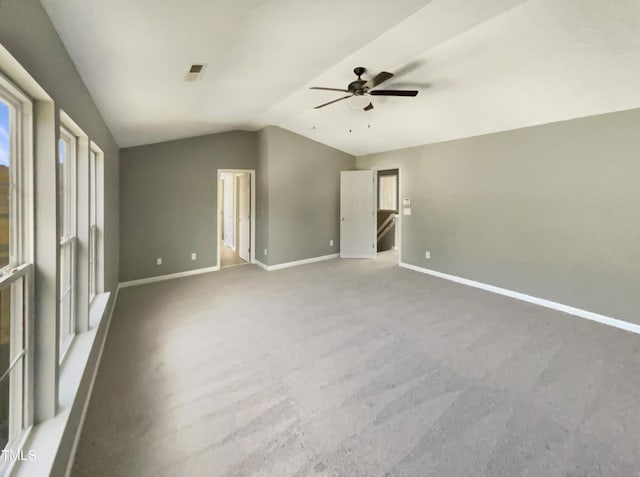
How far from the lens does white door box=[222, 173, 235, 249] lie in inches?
293

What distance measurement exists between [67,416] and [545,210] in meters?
4.83

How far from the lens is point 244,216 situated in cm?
Answer: 636

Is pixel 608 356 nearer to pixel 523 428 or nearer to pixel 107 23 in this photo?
pixel 523 428

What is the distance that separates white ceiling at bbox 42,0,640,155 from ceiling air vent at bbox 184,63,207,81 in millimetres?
64

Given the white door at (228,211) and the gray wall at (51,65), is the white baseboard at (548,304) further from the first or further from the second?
the white door at (228,211)

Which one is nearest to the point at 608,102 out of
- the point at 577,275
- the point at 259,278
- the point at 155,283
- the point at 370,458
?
the point at 577,275

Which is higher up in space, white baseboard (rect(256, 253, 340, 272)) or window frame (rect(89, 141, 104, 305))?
window frame (rect(89, 141, 104, 305))

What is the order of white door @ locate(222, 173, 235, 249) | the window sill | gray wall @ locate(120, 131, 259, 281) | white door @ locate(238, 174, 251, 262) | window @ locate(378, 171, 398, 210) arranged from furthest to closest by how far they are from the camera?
window @ locate(378, 171, 398, 210), white door @ locate(222, 173, 235, 249), white door @ locate(238, 174, 251, 262), gray wall @ locate(120, 131, 259, 281), the window sill

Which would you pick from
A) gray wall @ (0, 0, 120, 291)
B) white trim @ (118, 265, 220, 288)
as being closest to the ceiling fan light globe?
gray wall @ (0, 0, 120, 291)

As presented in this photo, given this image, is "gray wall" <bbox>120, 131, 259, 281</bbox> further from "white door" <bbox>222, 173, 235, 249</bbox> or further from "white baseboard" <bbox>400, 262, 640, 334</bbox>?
"white baseboard" <bbox>400, 262, 640, 334</bbox>

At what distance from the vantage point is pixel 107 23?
4.55ft

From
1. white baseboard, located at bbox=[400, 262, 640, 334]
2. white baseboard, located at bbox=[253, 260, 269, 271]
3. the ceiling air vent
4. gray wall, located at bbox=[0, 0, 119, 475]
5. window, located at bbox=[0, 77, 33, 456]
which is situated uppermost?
the ceiling air vent

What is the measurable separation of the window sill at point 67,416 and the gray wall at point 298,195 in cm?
345

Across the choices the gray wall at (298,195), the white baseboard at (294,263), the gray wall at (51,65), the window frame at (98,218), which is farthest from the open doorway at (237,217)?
the gray wall at (51,65)
